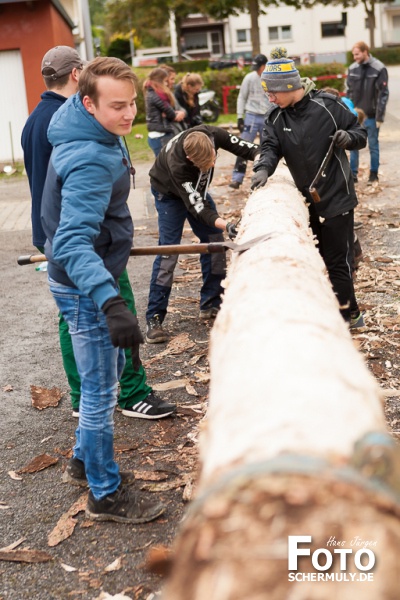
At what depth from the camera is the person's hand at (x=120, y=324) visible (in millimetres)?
3014

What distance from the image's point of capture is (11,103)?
1894 centimetres

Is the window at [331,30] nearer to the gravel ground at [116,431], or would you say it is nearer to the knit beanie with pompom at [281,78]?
A: the gravel ground at [116,431]

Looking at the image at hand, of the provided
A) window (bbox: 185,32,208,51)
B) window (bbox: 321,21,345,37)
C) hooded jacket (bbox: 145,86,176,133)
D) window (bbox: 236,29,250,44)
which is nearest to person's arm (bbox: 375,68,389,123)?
hooded jacket (bbox: 145,86,176,133)

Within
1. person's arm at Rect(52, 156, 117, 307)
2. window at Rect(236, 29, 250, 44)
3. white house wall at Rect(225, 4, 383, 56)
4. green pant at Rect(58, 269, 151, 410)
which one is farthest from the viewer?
window at Rect(236, 29, 250, 44)

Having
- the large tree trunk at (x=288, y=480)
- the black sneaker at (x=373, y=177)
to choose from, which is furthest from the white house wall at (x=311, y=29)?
the large tree trunk at (x=288, y=480)

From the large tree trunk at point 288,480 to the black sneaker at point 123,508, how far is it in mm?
1688

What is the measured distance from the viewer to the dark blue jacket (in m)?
4.89

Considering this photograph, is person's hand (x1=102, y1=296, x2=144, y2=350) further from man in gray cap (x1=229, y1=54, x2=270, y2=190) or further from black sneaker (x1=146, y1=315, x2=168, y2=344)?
man in gray cap (x1=229, y1=54, x2=270, y2=190)

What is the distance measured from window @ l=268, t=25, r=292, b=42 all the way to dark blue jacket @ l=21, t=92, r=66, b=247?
6329cm

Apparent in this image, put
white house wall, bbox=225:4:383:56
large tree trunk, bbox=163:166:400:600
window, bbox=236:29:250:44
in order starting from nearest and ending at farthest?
large tree trunk, bbox=163:166:400:600, white house wall, bbox=225:4:383:56, window, bbox=236:29:250:44

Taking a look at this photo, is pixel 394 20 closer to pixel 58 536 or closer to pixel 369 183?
pixel 369 183

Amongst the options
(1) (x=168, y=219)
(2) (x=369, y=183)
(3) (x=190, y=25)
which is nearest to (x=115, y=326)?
A: (1) (x=168, y=219)

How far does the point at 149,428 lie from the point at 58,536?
1221mm

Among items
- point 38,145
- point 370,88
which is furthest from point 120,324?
point 370,88
